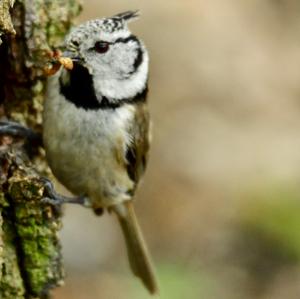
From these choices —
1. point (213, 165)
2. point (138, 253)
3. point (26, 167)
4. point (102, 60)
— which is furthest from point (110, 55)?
point (213, 165)

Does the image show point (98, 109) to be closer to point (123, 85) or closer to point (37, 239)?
point (123, 85)

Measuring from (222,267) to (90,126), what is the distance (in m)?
2.80

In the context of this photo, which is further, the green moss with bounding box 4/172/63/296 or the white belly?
the white belly

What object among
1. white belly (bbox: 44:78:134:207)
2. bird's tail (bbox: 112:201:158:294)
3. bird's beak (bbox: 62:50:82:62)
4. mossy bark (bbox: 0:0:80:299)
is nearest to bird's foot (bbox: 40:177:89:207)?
mossy bark (bbox: 0:0:80:299)

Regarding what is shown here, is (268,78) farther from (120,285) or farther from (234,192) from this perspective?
(120,285)

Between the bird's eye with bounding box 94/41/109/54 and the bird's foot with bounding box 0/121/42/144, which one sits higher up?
the bird's eye with bounding box 94/41/109/54

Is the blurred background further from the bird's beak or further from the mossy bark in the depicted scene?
the bird's beak

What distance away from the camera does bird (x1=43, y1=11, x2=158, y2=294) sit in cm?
425

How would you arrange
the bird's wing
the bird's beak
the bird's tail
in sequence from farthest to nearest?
the bird's tail
the bird's wing
the bird's beak

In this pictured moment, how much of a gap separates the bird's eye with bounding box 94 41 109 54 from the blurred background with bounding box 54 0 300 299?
218 centimetres

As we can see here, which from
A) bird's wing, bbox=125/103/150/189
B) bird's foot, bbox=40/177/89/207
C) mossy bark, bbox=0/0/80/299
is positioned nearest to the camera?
mossy bark, bbox=0/0/80/299

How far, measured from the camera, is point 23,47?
4223 mm

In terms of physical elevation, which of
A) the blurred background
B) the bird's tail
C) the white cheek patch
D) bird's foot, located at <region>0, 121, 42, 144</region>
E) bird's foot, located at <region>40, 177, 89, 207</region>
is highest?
the white cheek patch

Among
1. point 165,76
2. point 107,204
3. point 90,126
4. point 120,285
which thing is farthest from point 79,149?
point 165,76
